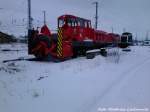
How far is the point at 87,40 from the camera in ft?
72.4

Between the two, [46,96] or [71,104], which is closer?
[71,104]

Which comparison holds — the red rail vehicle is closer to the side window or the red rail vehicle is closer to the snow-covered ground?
the side window

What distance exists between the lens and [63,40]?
730 inches

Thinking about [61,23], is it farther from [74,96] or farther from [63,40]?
[74,96]

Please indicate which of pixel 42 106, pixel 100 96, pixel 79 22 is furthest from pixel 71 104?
pixel 79 22

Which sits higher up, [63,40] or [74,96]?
[63,40]

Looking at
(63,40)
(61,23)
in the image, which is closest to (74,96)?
(63,40)

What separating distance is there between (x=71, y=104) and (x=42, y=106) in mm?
797

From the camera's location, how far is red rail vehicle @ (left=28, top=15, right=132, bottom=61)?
1789 cm

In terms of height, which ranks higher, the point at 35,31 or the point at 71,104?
the point at 35,31

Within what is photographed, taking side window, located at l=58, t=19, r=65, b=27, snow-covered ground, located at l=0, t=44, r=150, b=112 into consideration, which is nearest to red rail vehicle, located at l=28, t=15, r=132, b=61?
side window, located at l=58, t=19, r=65, b=27

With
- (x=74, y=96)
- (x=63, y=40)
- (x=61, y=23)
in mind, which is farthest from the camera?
(x=61, y=23)

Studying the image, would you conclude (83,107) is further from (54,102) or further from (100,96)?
(100,96)

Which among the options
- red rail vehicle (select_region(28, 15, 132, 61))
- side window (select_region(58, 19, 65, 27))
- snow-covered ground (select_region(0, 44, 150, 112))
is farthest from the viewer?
side window (select_region(58, 19, 65, 27))
